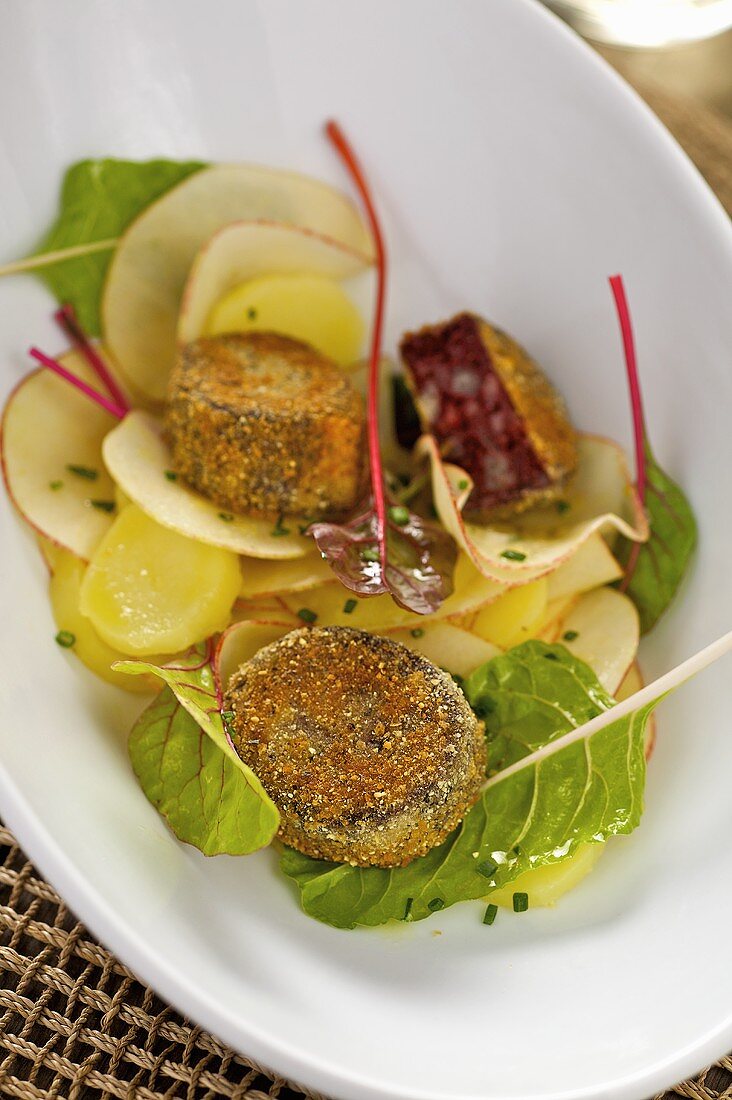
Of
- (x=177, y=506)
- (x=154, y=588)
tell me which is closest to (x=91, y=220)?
(x=177, y=506)

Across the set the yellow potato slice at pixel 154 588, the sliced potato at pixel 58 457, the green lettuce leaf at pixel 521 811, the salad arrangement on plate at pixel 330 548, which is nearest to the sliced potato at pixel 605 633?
the salad arrangement on plate at pixel 330 548

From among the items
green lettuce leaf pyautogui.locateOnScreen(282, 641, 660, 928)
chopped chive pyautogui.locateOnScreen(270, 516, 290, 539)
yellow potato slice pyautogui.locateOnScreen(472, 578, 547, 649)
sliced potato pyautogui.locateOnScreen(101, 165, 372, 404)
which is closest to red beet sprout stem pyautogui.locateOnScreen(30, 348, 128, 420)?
sliced potato pyautogui.locateOnScreen(101, 165, 372, 404)

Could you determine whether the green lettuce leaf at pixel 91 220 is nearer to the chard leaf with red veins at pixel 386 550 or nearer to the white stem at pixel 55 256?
the white stem at pixel 55 256

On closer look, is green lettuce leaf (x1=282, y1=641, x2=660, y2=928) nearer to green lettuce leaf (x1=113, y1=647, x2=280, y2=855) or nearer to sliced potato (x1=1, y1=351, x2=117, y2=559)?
green lettuce leaf (x1=113, y1=647, x2=280, y2=855)

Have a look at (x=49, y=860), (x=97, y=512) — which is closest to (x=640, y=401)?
(x=97, y=512)

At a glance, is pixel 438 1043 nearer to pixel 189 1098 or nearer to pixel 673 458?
pixel 189 1098

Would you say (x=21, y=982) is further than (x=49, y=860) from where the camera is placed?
Yes
